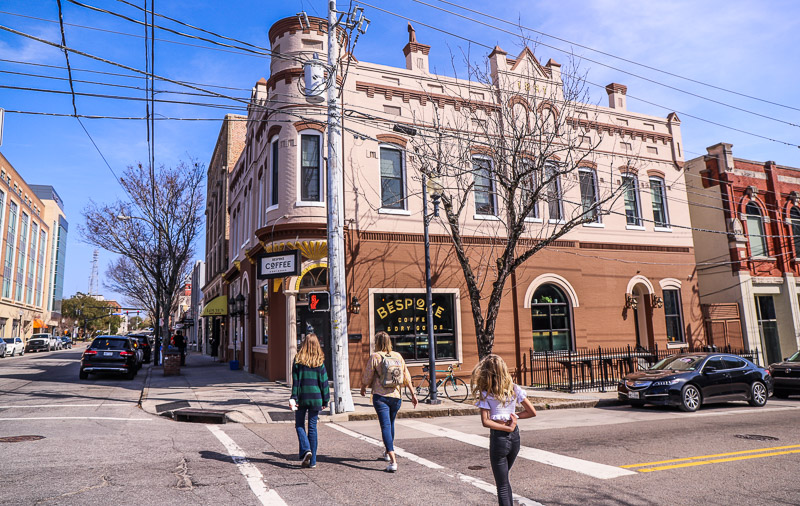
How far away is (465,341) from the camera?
17.6 m

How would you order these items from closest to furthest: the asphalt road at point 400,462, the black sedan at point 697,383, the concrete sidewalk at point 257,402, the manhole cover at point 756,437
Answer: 1. the asphalt road at point 400,462
2. the manhole cover at point 756,437
3. the concrete sidewalk at point 257,402
4. the black sedan at point 697,383

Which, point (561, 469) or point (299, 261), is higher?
point (299, 261)

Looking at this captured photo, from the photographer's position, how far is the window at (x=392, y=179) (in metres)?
17.6

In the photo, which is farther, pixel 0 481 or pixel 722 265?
pixel 722 265

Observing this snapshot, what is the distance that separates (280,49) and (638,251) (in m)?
15.7

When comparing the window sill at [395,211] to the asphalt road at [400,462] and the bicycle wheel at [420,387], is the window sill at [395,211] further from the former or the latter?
the asphalt road at [400,462]

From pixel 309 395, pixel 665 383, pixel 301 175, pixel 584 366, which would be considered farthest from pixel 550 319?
pixel 309 395

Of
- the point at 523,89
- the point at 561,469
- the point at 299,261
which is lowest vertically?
the point at 561,469

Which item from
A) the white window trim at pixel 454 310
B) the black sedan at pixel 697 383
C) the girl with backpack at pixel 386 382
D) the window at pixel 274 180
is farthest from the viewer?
the window at pixel 274 180

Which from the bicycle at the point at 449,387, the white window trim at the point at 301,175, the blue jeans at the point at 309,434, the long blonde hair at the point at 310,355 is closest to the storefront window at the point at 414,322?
the bicycle at the point at 449,387

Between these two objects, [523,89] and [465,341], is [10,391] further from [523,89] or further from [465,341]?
[523,89]

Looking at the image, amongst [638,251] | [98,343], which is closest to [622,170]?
[638,251]

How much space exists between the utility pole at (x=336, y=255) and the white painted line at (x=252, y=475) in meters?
3.43

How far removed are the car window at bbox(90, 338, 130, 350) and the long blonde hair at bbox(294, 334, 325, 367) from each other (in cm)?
1521
